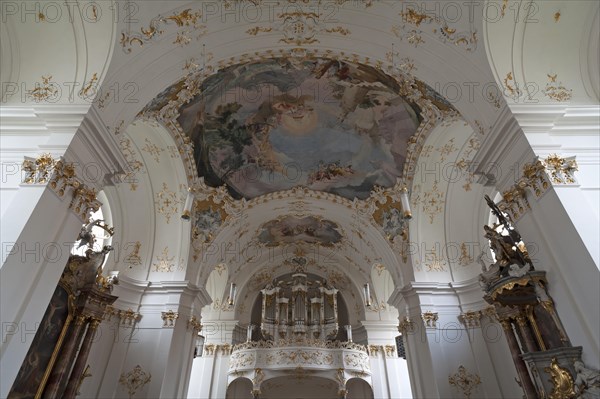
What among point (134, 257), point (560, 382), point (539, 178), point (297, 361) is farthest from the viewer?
point (297, 361)

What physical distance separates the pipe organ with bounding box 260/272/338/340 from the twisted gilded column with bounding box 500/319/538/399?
9767 mm

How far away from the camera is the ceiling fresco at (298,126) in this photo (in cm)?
852

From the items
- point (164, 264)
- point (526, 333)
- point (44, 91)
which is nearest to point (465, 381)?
point (526, 333)

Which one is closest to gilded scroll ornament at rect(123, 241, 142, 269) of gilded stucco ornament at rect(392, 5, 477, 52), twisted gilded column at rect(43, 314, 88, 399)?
twisted gilded column at rect(43, 314, 88, 399)

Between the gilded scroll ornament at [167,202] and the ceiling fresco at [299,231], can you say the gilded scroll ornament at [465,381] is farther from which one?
the gilded scroll ornament at [167,202]

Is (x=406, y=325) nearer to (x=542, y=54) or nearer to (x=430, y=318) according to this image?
(x=430, y=318)

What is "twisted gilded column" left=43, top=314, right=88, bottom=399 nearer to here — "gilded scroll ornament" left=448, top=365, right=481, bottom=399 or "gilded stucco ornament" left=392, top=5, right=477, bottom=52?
"gilded stucco ornament" left=392, top=5, right=477, bottom=52

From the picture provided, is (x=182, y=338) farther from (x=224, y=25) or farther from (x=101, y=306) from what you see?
(x=224, y=25)

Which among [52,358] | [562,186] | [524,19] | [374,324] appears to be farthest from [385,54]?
[374,324]

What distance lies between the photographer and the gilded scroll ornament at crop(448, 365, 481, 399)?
880 centimetres

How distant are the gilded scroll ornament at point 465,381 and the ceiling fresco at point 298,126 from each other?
16.5ft

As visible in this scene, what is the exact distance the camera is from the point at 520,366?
6551 millimetres

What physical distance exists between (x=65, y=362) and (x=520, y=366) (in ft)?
25.0

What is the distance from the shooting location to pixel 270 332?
16.1m
